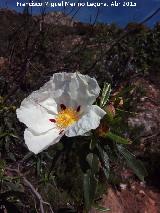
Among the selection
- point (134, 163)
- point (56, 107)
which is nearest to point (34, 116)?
point (56, 107)

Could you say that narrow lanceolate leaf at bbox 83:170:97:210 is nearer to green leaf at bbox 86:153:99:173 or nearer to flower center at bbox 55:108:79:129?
green leaf at bbox 86:153:99:173

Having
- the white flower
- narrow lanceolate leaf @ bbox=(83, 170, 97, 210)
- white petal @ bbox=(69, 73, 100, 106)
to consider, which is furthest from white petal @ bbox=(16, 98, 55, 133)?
narrow lanceolate leaf @ bbox=(83, 170, 97, 210)

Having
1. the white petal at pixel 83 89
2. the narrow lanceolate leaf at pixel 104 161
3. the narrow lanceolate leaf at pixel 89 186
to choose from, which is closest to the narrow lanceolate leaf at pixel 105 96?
the white petal at pixel 83 89

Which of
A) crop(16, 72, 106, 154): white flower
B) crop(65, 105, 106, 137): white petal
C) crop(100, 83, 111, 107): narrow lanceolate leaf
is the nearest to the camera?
crop(65, 105, 106, 137): white petal

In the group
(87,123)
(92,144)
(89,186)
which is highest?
(87,123)

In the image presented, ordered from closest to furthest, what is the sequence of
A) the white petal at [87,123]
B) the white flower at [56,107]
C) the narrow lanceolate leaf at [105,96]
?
the white petal at [87,123] → the white flower at [56,107] → the narrow lanceolate leaf at [105,96]

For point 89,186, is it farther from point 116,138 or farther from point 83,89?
point 83,89

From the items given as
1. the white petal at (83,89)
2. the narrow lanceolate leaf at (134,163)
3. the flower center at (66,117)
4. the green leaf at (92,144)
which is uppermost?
the white petal at (83,89)

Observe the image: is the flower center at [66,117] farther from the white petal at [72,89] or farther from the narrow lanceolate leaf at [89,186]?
the narrow lanceolate leaf at [89,186]
